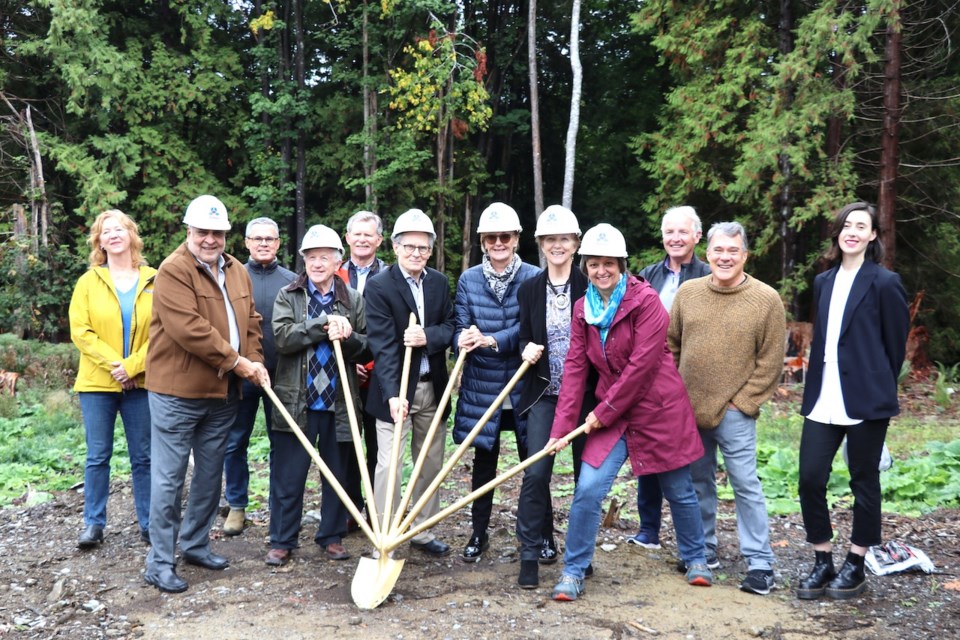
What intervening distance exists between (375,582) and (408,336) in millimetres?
1461

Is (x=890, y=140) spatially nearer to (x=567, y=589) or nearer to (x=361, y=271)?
(x=361, y=271)

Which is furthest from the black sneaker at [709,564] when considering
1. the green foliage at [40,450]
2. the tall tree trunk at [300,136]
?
the tall tree trunk at [300,136]

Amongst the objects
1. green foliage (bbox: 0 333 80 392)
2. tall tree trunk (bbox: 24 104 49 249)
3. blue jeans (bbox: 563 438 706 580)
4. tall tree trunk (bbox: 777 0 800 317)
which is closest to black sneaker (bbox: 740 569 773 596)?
blue jeans (bbox: 563 438 706 580)

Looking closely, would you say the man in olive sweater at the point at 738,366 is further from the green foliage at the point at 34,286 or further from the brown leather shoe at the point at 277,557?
the green foliage at the point at 34,286

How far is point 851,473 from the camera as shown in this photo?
4.66 meters

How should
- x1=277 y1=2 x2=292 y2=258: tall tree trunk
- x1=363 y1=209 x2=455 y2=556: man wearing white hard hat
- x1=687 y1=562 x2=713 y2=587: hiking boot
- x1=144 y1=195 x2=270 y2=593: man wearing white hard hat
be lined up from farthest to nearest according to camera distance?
x1=277 y1=2 x2=292 y2=258: tall tree trunk → x1=363 y1=209 x2=455 y2=556: man wearing white hard hat → x1=687 y1=562 x2=713 y2=587: hiking boot → x1=144 y1=195 x2=270 y2=593: man wearing white hard hat

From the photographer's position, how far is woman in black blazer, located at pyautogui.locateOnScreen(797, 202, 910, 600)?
453 centimetres

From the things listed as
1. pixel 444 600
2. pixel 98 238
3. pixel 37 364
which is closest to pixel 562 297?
pixel 444 600

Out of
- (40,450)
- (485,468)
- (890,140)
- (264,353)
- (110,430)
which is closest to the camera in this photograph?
(485,468)

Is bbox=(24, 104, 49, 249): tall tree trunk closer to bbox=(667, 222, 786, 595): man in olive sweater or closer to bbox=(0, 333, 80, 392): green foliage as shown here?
bbox=(0, 333, 80, 392): green foliage

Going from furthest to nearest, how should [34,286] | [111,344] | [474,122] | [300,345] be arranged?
[474,122]
[34,286]
[111,344]
[300,345]

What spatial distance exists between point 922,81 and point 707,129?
388 centimetres

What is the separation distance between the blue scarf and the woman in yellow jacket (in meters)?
2.97

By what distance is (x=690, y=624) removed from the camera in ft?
14.3
